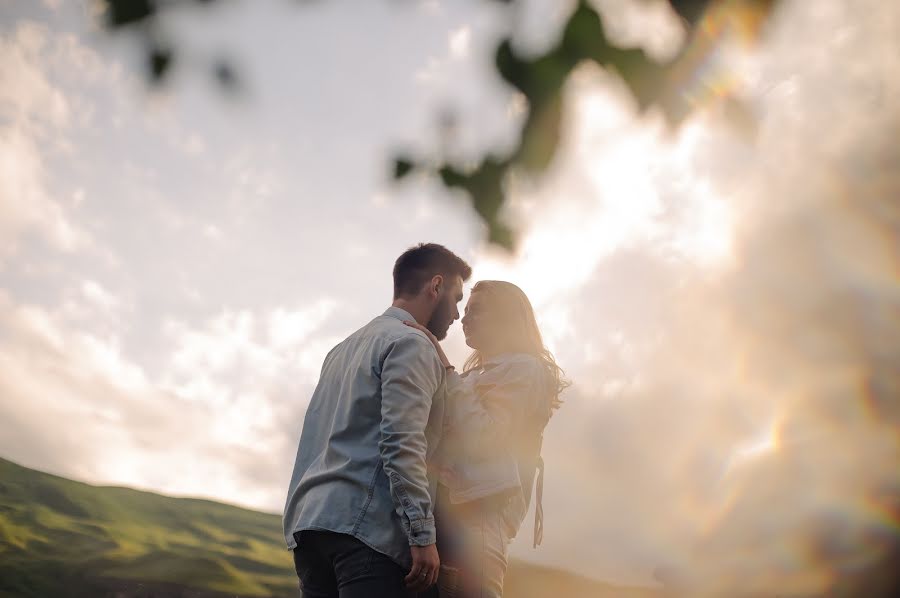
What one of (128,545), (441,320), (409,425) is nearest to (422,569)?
(409,425)

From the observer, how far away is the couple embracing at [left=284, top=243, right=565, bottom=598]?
236cm

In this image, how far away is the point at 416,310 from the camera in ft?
9.89

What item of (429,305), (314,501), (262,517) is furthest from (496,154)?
(262,517)

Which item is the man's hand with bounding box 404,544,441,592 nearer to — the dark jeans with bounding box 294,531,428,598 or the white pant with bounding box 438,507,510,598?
the dark jeans with bounding box 294,531,428,598

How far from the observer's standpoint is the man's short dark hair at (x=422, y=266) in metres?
3.07

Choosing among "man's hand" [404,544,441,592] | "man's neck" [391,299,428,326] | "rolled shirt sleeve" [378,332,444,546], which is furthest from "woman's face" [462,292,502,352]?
"man's hand" [404,544,441,592]

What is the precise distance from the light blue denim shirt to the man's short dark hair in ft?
0.95

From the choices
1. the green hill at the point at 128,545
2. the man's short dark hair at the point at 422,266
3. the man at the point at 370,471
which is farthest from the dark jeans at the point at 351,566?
the green hill at the point at 128,545

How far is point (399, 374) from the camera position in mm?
2541

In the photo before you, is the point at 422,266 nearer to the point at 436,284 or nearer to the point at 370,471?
the point at 436,284

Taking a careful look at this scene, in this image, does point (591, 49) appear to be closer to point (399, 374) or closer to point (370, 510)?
point (399, 374)

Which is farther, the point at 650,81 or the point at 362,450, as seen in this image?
the point at 362,450

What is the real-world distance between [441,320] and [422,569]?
1138 millimetres

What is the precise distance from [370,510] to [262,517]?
657 inches
